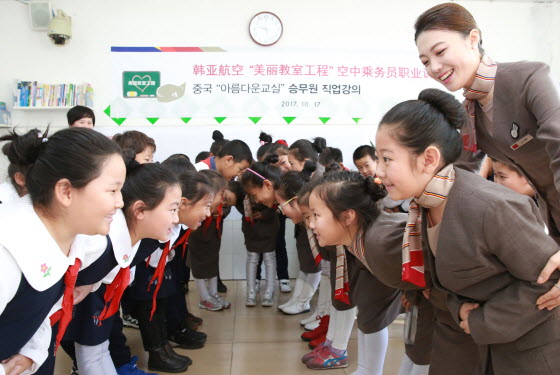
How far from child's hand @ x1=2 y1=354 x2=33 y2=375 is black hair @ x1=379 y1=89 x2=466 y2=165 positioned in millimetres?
1185

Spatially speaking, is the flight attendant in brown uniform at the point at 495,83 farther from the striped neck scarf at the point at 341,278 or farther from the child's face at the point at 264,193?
the child's face at the point at 264,193

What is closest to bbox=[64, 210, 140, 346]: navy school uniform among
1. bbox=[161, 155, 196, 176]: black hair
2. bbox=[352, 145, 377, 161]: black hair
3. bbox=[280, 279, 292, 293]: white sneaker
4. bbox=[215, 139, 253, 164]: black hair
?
bbox=[161, 155, 196, 176]: black hair

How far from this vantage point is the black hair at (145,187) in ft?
5.53

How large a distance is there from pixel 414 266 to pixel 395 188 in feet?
0.77

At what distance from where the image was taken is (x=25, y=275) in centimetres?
108

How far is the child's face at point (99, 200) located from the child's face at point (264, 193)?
58.8 inches

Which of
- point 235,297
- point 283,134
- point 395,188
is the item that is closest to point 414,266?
point 395,188

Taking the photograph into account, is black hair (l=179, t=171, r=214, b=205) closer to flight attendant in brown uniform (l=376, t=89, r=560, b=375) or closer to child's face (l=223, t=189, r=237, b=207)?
child's face (l=223, t=189, r=237, b=207)

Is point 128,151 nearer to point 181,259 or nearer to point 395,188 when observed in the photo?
point 395,188

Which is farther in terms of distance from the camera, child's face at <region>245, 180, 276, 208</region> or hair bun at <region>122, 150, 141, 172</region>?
child's face at <region>245, 180, 276, 208</region>

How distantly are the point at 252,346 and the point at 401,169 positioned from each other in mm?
1761

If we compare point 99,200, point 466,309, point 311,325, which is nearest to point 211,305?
point 311,325

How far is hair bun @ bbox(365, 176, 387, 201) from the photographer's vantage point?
5.24 feet

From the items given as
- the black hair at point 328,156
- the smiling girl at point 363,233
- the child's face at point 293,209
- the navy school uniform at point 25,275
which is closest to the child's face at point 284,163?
the black hair at point 328,156
